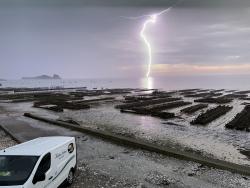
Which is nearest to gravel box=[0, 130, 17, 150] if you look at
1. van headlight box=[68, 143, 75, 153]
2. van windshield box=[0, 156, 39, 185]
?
van headlight box=[68, 143, 75, 153]

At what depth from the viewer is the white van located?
24.7 feet

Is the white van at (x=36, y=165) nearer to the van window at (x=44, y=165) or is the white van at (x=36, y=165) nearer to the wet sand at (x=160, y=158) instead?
the van window at (x=44, y=165)

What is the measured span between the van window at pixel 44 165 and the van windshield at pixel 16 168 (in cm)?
Result: 22

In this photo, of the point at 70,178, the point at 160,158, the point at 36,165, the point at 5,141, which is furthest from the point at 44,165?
the point at 5,141

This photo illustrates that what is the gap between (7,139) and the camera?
20.1m

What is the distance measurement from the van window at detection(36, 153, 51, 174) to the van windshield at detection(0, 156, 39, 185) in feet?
0.71

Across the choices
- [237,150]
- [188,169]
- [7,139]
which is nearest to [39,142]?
[188,169]

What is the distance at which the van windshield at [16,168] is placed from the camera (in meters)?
7.37

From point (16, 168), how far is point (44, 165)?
836mm

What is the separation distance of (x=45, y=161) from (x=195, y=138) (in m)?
16.5

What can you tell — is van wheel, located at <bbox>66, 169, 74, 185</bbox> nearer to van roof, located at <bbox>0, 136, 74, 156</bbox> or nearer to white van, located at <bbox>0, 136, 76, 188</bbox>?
white van, located at <bbox>0, 136, 76, 188</bbox>

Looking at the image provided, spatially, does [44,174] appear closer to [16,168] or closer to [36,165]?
[36,165]

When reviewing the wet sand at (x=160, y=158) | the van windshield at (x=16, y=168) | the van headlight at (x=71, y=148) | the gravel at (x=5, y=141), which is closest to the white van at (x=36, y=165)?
the van windshield at (x=16, y=168)

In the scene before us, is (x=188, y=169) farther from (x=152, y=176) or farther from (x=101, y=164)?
(x=101, y=164)
